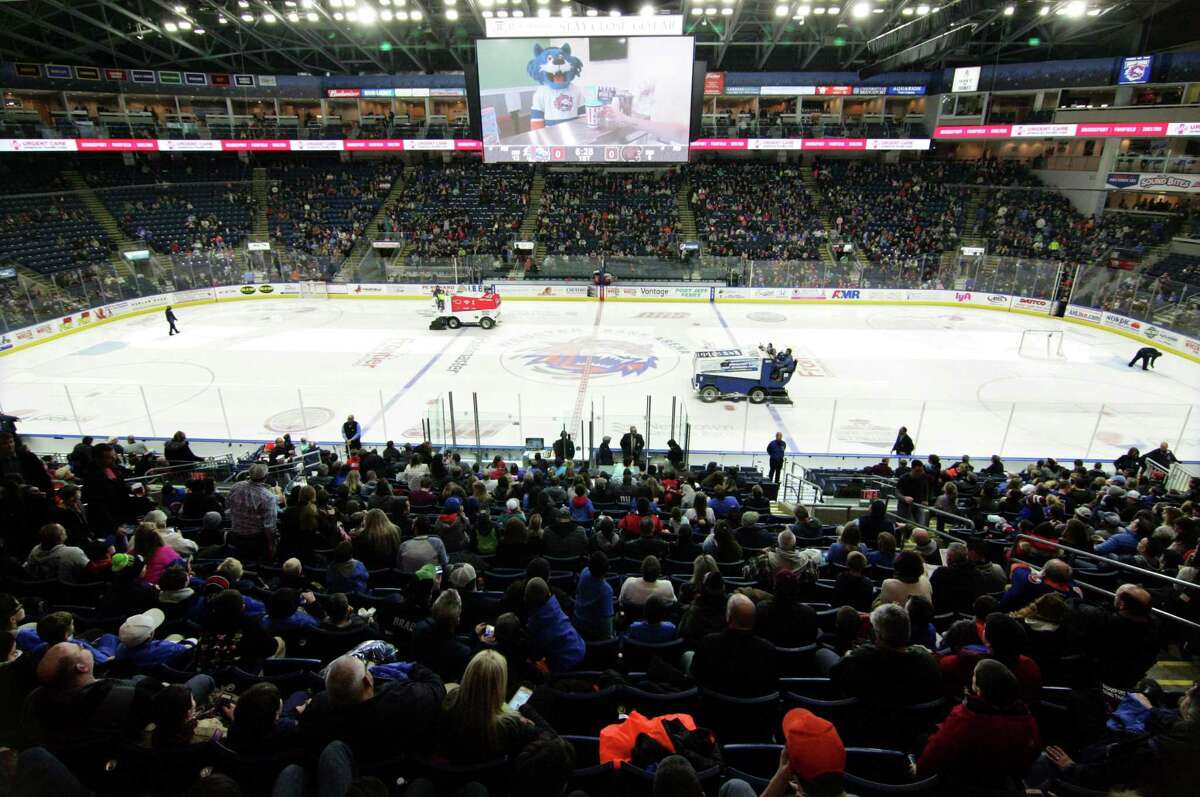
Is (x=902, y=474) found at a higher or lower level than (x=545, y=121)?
lower

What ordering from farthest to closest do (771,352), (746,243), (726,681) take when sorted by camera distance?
(746,243)
(771,352)
(726,681)

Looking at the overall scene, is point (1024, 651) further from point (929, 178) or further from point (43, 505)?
point (929, 178)

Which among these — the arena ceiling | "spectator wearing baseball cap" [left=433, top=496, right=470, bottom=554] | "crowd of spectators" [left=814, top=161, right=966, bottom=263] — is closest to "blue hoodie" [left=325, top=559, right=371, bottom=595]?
"spectator wearing baseball cap" [left=433, top=496, right=470, bottom=554]

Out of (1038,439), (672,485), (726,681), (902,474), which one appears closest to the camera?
(726,681)

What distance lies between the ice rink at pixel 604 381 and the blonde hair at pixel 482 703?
11257mm

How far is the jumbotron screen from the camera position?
26.3 metres

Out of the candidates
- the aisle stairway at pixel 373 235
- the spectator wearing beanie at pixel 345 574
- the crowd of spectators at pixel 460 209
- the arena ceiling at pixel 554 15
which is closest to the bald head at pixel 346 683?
the spectator wearing beanie at pixel 345 574

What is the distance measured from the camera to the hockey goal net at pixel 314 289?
109ft

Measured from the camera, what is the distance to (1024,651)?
4195 mm

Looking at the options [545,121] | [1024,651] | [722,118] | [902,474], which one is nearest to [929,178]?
[722,118]

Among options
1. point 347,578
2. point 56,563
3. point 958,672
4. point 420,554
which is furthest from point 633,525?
point 56,563

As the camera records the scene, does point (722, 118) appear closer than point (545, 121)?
No

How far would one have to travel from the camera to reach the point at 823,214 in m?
38.2

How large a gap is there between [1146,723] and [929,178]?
42.9 metres
